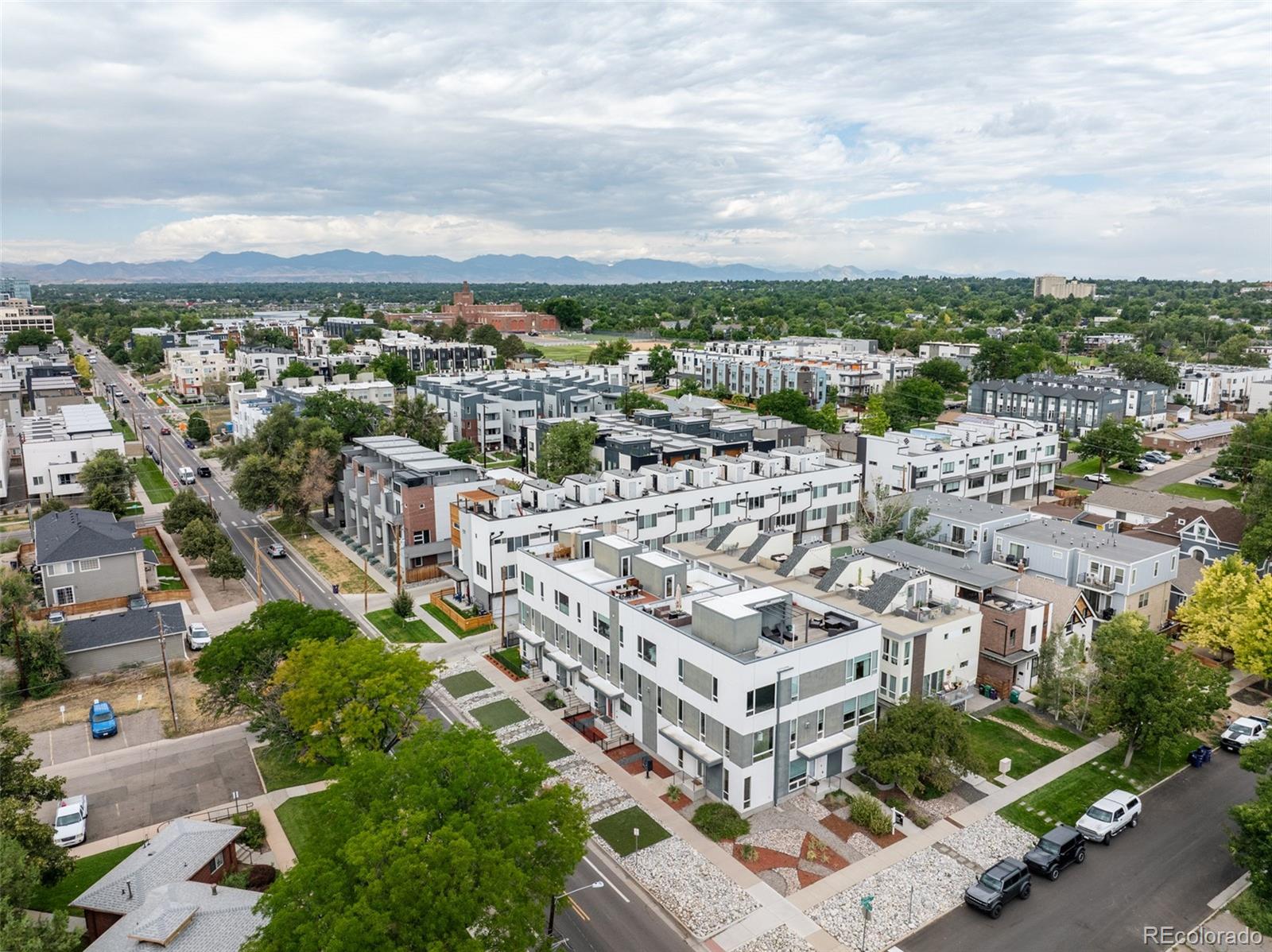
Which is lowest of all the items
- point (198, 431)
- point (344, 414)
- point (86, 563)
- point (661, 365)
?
point (86, 563)

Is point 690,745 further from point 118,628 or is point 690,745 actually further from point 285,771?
Answer: point 118,628

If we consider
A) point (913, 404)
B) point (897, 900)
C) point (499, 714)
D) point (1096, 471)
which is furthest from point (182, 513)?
point (1096, 471)

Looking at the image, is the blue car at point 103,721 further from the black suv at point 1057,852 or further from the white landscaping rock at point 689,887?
the black suv at point 1057,852

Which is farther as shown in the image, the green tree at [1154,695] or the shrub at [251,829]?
the green tree at [1154,695]

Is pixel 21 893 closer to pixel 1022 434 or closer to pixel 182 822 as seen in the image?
pixel 182 822

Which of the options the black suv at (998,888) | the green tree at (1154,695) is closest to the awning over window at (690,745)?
the black suv at (998,888)

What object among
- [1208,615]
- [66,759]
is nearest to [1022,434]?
[1208,615]
